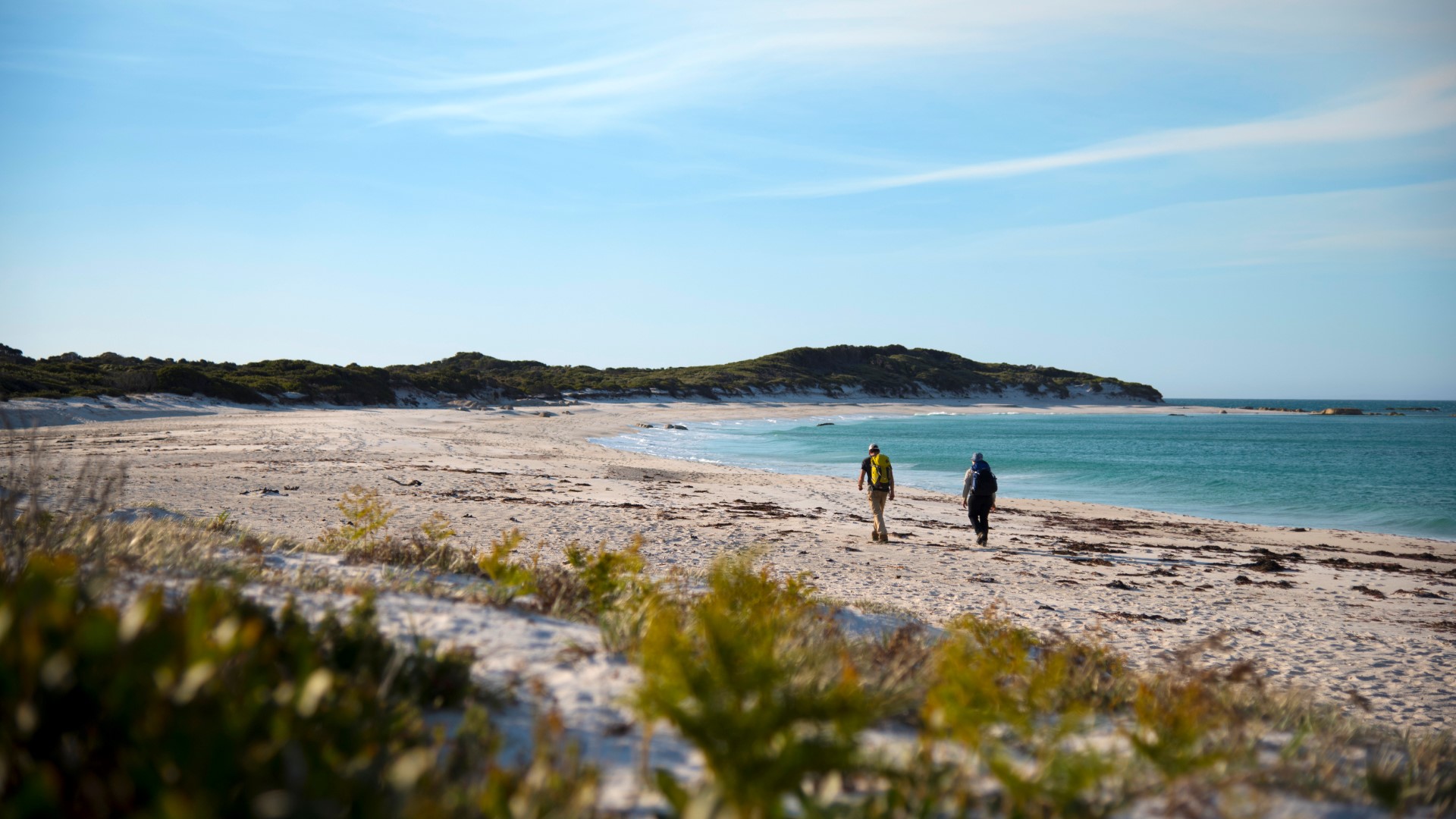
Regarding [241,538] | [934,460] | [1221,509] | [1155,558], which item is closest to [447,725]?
[241,538]

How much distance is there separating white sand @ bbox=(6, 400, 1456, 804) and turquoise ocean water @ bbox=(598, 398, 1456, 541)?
353 centimetres

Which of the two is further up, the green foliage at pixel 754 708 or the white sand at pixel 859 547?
the green foliage at pixel 754 708

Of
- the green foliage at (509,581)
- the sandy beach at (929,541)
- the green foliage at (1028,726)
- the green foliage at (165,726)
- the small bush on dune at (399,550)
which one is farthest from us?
the sandy beach at (929,541)

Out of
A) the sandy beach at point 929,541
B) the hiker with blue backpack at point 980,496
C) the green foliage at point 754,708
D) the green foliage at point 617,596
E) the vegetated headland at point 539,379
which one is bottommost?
the sandy beach at point 929,541

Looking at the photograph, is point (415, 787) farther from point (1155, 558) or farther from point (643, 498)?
point (643, 498)

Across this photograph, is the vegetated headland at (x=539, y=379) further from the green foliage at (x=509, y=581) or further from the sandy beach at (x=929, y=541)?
the green foliage at (x=509, y=581)

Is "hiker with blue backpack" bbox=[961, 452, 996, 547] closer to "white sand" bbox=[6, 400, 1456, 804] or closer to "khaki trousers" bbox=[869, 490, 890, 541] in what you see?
"white sand" bbox=[6, 400, 1456, 804]

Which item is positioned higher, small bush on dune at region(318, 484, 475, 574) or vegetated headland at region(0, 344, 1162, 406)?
vegetated headland at region(0, 344, 1162, 406)

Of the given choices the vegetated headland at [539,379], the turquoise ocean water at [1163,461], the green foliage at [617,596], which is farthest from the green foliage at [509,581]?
the vegetated headland at [539,379]

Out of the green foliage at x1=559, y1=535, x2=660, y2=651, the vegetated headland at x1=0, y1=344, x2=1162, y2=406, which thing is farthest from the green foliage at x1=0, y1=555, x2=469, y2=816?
the vegetated headland at x1=0, y1=344, x2=1162, y2=406

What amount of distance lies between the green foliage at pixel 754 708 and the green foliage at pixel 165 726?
77 cm

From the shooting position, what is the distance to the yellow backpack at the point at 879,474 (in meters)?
13.7

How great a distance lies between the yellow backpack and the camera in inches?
541

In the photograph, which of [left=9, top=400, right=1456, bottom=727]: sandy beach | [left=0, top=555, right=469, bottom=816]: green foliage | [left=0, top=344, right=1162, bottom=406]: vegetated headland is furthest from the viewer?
[left=0, top=344, right=1162, bottom=406]: vegetated headland
